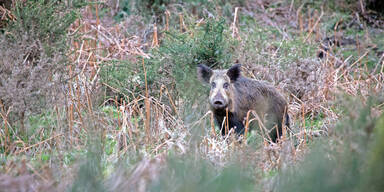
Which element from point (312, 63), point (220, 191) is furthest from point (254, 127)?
point (220, 191)

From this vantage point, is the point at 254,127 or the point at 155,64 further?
the point at 155,64

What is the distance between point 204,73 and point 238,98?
60 centimetres

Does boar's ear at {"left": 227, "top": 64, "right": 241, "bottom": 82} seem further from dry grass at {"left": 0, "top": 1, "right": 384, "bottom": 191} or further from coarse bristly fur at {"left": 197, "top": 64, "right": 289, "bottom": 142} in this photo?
dry grass at {"left": 0, "top": 1, "right": 384, "bottom": 191}

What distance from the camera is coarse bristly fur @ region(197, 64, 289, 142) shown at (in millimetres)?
6979

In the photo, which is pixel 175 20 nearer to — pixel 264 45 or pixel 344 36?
pixel 264 45

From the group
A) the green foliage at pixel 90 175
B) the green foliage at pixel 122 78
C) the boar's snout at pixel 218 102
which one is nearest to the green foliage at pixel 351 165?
the green foliage at pixel 90 175

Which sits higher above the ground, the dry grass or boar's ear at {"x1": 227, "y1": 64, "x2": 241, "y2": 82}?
boar's ear at {"x1": 227, "y1": 64, "x2": 241, "y2": 82}

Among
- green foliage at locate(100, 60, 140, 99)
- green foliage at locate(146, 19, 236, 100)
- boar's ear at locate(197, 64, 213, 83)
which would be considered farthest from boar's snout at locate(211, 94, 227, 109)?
green foliage at locate(100, 60, 140, 99)

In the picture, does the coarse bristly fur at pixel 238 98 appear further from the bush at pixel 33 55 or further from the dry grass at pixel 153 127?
the bush at pixel 33 55

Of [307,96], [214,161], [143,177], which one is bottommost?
[307,96]

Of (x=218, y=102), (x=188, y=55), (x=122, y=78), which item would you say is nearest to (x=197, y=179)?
(x=218, y=102)

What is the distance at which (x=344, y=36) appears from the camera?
42.7 ft

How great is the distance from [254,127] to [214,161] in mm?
2181

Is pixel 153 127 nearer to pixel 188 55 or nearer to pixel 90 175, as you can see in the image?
pixel 188 55
